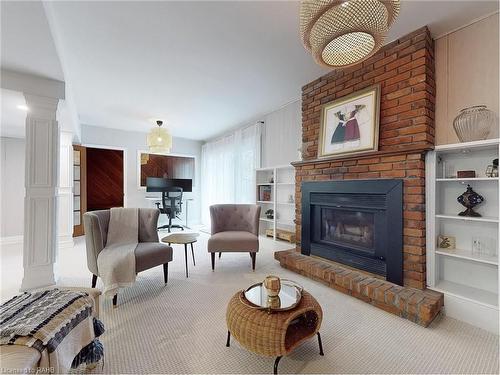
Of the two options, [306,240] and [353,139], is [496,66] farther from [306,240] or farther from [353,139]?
[306,240]

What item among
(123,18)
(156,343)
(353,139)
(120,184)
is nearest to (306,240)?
(353,139)

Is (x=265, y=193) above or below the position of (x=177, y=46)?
below

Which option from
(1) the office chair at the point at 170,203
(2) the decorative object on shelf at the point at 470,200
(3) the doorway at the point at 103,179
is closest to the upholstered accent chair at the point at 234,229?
(2) the decorative object on shelf at the point at 470,200

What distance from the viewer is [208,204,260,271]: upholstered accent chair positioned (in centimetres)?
304

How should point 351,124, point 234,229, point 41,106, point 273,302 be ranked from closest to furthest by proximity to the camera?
point 273,302 → point 41,106 → point 351,124 → point 234,229

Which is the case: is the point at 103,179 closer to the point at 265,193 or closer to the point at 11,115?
the point at 11,115

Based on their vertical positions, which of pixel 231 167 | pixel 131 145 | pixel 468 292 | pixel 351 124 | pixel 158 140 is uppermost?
pixel 131 145

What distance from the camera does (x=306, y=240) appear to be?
3160 millimetres

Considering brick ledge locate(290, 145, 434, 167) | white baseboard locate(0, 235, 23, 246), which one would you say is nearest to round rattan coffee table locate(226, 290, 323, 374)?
brick ledge locate(290, 145, 434, 167)

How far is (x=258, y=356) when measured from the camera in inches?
60.8

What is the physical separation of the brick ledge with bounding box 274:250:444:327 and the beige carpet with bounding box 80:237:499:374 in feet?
0.25

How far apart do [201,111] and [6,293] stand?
11.8ft

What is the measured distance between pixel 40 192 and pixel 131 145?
12.5 feet

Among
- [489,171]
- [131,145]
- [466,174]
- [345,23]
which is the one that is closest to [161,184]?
[131,145]
